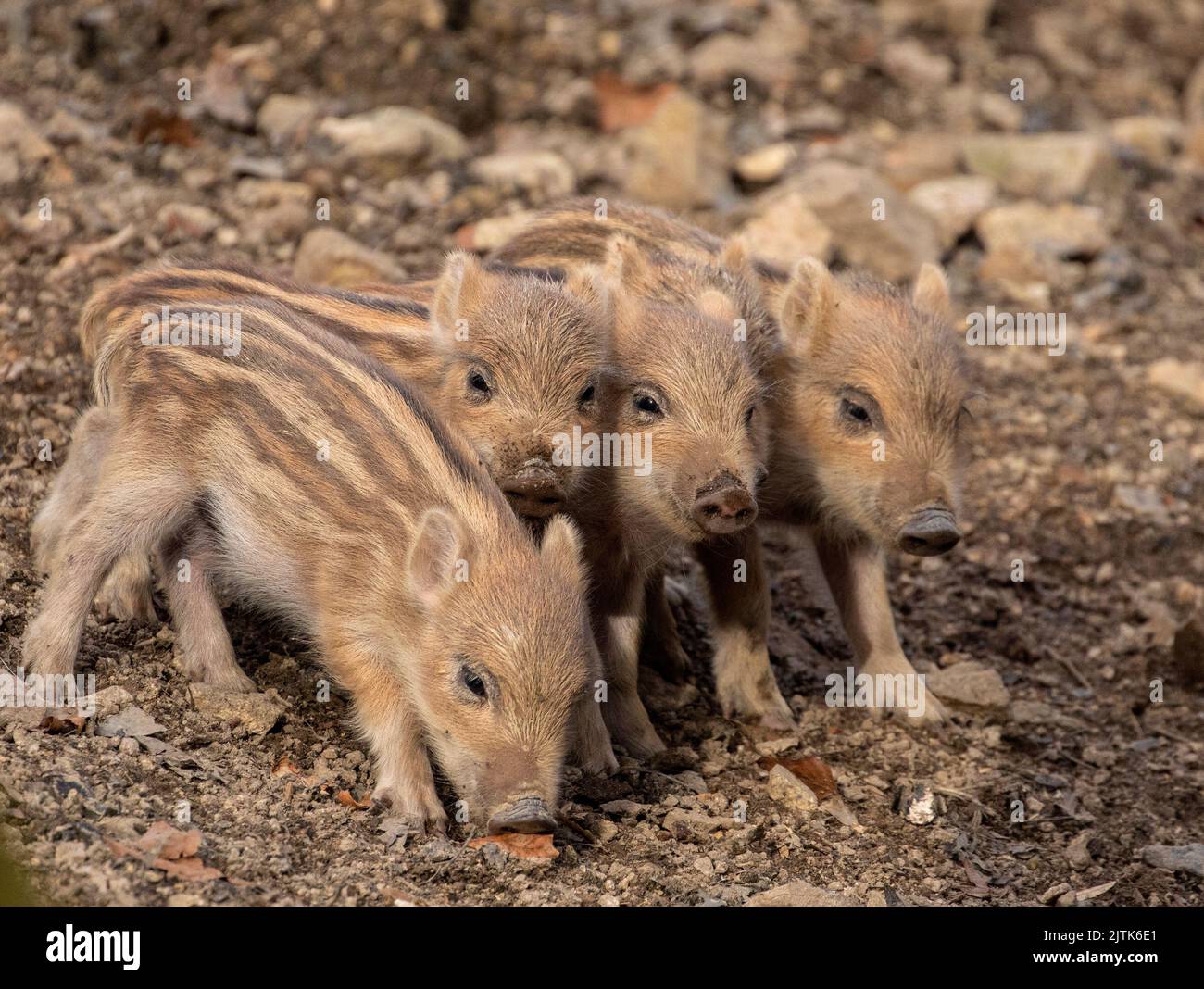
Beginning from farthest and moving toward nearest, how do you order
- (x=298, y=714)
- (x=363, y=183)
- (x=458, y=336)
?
(x=363, y=183) < (x=458, y=336) < (x=298, y=714)

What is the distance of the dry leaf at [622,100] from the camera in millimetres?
9344

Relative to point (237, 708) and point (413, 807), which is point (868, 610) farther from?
point (237, 708)

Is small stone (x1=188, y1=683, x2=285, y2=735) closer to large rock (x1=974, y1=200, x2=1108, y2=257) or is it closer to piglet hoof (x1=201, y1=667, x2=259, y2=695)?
piglet hoof (x1=201, y1=667, x2=259, y2=695)

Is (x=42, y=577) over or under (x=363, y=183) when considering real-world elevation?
under

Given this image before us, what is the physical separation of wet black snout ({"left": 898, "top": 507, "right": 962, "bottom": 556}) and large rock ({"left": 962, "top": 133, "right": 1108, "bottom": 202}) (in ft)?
15.8

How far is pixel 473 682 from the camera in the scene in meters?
4.30

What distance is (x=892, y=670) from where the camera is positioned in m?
5.89

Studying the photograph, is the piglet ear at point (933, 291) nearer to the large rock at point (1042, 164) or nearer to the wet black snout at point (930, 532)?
the wet black snout at point (930, 532)

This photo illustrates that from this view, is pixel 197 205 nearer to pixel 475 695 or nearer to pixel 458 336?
pixel 458 336

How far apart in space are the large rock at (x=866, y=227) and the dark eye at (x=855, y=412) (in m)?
2.93

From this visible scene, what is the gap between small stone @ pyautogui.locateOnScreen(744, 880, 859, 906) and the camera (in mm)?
4156

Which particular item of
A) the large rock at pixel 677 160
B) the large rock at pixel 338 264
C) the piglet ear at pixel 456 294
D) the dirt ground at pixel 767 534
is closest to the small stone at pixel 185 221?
the dirt ground at pixel 767 534
